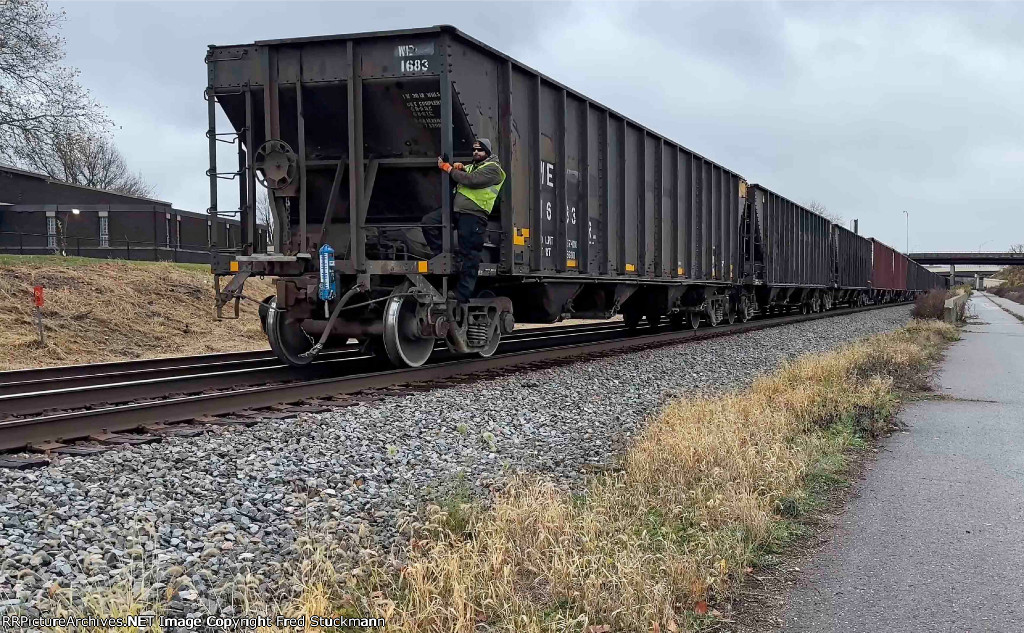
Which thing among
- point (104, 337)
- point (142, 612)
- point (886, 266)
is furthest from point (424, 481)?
point (886, 266)

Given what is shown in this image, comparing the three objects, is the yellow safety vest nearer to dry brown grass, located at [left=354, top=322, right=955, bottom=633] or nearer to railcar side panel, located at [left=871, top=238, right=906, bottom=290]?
dry brown grass, located at [left=354, top=322, right=955, bottom=633]

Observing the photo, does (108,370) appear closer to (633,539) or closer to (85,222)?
(633,539)

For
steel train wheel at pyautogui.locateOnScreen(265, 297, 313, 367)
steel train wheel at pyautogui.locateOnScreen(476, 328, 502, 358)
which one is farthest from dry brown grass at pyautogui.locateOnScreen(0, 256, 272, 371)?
steel train wheel at pyautogui.locateOnScreen(476, 328, 502, 358)

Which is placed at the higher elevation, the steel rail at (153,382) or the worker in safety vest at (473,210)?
the worker in safety vest at (473,210)

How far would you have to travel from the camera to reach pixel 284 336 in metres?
8.88

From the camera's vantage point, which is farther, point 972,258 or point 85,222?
point 972,258

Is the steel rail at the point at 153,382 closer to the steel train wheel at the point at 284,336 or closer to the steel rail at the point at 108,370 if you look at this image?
the steel rail at the point at 108,370

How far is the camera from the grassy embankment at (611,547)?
9.70ft

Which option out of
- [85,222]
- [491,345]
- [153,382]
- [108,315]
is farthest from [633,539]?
[85,222]

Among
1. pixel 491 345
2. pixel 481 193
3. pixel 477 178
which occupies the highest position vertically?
pixel 477 178

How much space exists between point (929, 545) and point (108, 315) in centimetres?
1633

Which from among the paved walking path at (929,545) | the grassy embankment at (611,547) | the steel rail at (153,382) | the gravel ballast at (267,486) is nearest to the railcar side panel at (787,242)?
the steel rail at (153,382)

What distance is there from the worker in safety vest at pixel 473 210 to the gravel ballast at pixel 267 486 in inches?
59.3

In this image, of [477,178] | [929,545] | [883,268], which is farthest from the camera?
[883,268]
